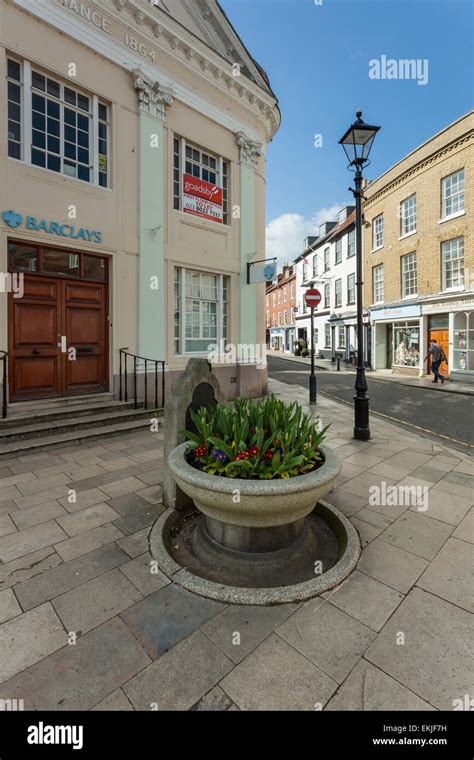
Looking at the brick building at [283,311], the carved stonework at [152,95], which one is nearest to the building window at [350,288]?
the brick building at [283,311]

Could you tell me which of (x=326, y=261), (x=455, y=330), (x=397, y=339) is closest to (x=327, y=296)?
(x=326, y=261)

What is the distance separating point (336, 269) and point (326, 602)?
28.6 m

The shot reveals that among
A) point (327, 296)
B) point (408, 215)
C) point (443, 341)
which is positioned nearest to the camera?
point (443, 341)

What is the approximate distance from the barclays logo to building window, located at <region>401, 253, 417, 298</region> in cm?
1823

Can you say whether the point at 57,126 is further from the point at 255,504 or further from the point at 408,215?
the point at 408,215

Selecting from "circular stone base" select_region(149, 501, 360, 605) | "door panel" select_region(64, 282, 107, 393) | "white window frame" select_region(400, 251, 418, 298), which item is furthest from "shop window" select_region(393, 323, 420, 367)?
"circular stone base" select_region(149, 501, 360, 605)

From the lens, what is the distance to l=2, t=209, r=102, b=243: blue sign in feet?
20.8

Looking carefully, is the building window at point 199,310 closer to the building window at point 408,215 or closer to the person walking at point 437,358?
the person walking at point 437,358

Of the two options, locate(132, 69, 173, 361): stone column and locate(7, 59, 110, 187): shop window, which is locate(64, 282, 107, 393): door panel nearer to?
locate(132, 69, 173, 361): stone column

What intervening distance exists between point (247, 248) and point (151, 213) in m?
3.45

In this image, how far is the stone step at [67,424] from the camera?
5.72 m

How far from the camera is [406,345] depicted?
63.9 feet

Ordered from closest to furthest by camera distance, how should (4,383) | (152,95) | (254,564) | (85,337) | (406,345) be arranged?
(254,564)
(4,383)
(85,337)
(152,95)
(406,345)
